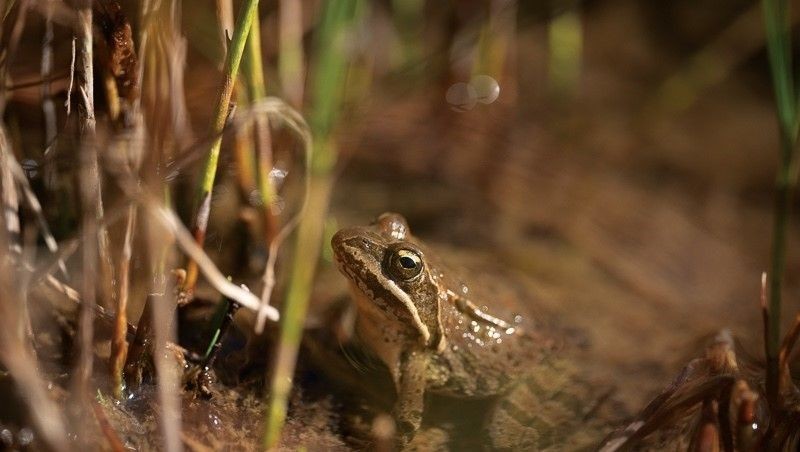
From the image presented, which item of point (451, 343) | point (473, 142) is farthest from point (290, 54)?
point (451, 343)

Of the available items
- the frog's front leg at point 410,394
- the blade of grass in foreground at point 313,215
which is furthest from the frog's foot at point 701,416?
the blade of grass in foreground at point 313,215

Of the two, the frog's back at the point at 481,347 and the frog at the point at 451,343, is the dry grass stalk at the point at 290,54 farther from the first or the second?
the frog's back at the point at 481,347

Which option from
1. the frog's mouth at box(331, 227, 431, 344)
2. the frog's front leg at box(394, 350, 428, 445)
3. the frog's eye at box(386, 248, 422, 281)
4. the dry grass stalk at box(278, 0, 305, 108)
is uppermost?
A: the dry grass stalk at box(278, 0, 305, 108)

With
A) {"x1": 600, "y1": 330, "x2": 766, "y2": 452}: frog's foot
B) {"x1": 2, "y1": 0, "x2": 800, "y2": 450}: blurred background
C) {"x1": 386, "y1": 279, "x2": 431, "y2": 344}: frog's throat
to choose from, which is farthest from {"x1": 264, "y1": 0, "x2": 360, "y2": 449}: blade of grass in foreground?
{"x1": 600, "y1": 330, "x2": 766, "y2": 452}: frog's foot

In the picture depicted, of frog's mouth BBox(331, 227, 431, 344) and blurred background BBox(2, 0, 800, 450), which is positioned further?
frog's mouth BBox(331, 227, 431, 344)

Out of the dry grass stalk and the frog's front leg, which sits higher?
the dry grass stalk

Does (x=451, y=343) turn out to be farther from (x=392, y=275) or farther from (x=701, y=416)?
(x=701, y=416)

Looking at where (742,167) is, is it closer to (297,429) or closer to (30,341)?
(297,429)

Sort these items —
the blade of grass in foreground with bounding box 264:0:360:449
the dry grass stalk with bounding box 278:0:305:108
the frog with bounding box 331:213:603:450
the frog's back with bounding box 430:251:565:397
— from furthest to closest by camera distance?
the dry grass stalk with bounding box 278:0:305:108, the frog's back with bounding box 430:251:565:397, the frog with bounding box 331:213:603:450, the blade of grass in foreground with bounding box 264:0:360:449

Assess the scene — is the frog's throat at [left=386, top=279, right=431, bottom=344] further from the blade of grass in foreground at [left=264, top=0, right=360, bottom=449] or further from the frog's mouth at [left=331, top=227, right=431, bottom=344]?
the blade of grass in foreground at [left=264, top=0, right=360, bottom=449]
